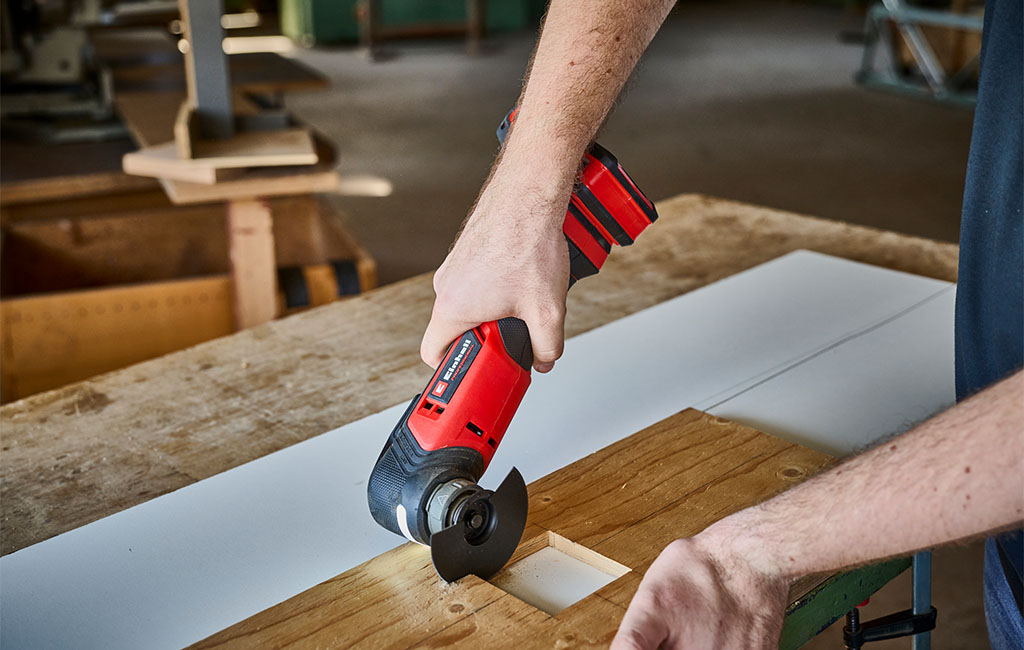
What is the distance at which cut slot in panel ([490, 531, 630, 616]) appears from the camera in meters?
1.03

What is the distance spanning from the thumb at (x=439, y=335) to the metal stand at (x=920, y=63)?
634 cm

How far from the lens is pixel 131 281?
2797mm

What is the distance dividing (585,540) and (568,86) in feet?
1.57

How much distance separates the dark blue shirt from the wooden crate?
168 cm

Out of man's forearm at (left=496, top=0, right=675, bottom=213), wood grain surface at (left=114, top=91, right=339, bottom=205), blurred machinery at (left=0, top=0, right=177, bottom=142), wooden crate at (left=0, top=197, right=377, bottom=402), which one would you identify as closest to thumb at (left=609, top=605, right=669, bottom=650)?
man's forearm at (left=496, top=0, right=675, bottom=213)

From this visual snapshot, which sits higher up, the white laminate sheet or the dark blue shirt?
the dark blue shirt

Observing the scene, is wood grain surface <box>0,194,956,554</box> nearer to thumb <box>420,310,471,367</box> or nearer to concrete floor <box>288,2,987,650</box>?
thumb <box>420,310,471,367</box>

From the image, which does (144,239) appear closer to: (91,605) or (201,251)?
(201,251)

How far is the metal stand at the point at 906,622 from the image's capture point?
4.08 ft

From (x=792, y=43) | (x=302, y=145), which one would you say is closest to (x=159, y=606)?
(x=302, y=145)

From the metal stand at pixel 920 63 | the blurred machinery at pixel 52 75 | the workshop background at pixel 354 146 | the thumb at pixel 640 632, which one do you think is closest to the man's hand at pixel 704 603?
the thumb at pixel 640 632

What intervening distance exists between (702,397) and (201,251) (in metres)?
1.82

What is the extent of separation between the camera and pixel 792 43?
9016mm

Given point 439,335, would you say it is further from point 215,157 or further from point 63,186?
point 63,186
